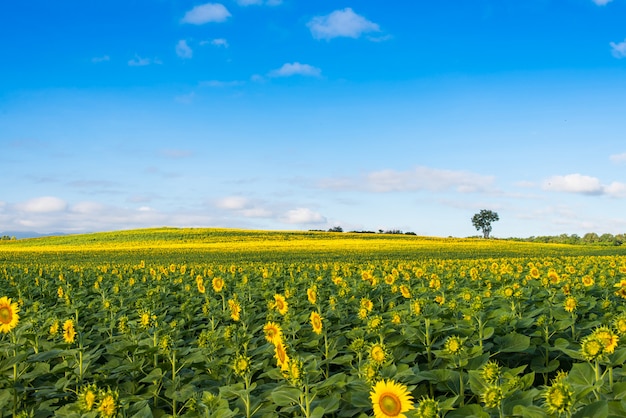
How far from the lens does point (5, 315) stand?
5219mm

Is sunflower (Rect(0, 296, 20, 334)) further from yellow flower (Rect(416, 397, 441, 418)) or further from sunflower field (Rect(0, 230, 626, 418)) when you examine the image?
yellow flower (Rect(416, 397, 441, 418))

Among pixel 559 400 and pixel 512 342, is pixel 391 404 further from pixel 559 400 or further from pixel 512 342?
pixel 512 342

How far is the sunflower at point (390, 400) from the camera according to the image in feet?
10.1

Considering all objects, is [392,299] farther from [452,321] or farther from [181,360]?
[181,360]

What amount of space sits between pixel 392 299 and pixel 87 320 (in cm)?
486

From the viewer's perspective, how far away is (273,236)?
66.5 metres

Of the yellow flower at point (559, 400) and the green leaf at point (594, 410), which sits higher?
the yellow flower at point (559, 400)

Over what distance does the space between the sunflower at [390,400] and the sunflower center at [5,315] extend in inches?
160

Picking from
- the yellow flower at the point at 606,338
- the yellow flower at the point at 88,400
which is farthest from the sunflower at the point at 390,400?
the yellow flower at the point at 88,400

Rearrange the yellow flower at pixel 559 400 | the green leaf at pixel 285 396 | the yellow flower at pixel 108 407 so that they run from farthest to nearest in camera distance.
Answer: the green leaf at pixel 285 396 → the yellow flower at pixel 108 407 → the yellow flower at pixel 559 400

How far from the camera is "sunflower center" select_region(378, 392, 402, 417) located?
3086 millimetres

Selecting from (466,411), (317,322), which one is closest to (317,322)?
(317,322)

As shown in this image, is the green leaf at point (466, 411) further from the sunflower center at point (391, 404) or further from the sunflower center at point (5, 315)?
the sunflower center at point (5, 315)

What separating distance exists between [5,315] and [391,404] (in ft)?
13.8
